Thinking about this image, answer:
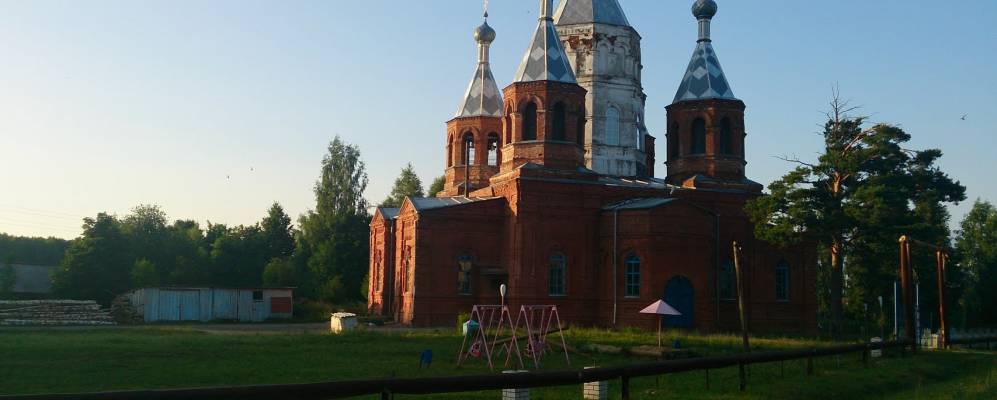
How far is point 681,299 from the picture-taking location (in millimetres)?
33625

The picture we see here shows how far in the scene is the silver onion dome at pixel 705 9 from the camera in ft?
129

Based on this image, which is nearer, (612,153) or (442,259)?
(442,259)

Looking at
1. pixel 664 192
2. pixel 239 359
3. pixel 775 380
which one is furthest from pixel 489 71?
pixel 775 380

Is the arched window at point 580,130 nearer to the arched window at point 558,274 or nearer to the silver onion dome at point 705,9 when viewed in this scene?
the arched window at point 558,274

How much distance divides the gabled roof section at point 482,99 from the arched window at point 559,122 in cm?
740

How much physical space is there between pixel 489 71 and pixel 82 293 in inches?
960

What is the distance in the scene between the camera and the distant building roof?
208ft

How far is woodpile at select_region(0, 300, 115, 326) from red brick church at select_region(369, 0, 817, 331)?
12.7 meters

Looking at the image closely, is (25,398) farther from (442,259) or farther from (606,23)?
(606,23)

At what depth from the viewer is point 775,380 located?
16.6 meters

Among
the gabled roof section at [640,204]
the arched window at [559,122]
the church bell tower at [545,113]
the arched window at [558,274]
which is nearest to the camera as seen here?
the gabled roof section at [640,204]

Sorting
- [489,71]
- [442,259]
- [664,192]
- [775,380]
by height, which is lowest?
[775,380]

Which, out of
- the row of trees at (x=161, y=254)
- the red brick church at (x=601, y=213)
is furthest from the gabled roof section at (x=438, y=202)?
the row of trees at (x=161, y=254)

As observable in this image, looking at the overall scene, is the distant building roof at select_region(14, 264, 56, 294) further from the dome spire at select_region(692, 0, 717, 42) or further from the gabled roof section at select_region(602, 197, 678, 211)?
the dome spire at select_region(692, 0, 717, 42)
